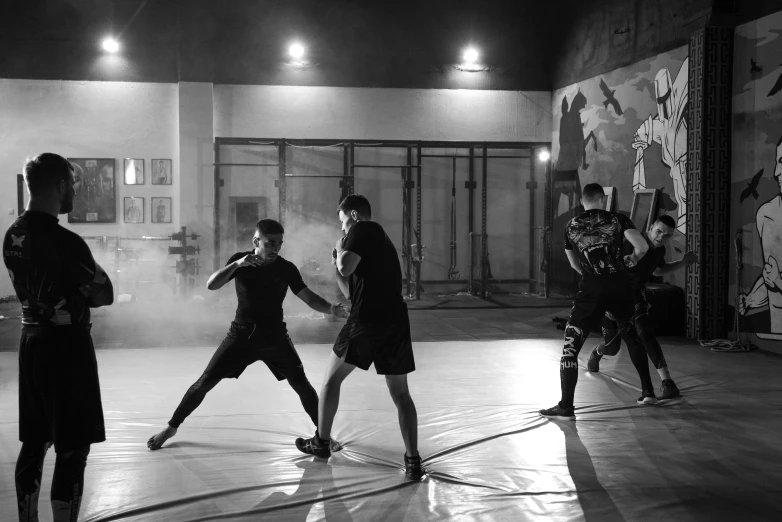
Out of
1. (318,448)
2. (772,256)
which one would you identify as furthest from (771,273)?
(318,448)

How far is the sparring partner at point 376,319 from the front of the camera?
4102 millimetres

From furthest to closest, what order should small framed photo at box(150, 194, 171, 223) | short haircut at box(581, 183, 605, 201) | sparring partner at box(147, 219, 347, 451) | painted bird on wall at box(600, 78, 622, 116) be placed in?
1. small framed photo at box(150, 194, 171, 223)
2. painted bird on wall at box(600, 78, 622, 116)
3. short haircut at box(581, 183, 605, 201)
4. sparring partner at box(147, 219, 347, 451)

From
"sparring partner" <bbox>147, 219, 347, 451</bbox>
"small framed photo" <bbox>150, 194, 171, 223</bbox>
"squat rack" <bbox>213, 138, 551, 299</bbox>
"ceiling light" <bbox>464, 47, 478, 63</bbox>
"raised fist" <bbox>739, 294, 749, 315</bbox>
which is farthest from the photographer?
"ceiling light" <bbox>464, 47, 478, 63</bbox>

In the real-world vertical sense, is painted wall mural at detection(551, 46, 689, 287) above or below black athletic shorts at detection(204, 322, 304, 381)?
above

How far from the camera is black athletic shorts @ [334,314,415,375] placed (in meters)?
4.09

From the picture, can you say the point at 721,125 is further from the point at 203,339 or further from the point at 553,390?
the point at 203,339

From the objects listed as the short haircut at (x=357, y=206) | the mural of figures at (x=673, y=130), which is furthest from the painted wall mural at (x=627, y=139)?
the short haircut at (x=357, y=206)

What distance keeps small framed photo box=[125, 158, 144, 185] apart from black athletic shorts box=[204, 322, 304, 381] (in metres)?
9.88

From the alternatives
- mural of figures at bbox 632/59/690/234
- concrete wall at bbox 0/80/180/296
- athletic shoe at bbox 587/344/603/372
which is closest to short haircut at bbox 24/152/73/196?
athletic shoe at bbox 587/344/603/372

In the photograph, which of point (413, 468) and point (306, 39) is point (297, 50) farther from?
point (413, 468)

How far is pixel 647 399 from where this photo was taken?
6.00 metres

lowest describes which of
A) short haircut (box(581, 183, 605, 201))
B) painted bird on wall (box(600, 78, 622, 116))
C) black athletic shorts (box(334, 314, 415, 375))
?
black athletic shorts (box(334, 314, 415, 375))

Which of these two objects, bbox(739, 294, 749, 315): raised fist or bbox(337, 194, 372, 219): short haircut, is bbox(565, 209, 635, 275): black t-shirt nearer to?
bbox(337, 194, 372, 219): short haircut

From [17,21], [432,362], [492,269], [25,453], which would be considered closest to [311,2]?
[17,21]
